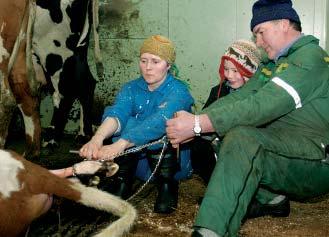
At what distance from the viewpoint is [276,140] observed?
2.53 meters

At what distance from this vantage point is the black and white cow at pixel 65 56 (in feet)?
18.9

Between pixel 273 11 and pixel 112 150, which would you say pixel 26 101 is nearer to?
pixel 112 150

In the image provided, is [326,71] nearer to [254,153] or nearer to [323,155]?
[323,155]

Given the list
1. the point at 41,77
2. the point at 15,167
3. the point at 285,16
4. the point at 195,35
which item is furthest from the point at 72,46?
the point at 15,167

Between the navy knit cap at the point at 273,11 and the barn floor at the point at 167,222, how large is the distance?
122cm

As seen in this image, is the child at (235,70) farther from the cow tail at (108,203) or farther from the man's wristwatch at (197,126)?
the cow tail at (108,203)

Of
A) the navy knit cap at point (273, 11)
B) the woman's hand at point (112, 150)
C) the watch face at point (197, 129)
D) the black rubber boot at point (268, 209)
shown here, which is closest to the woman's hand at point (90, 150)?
the woman's hand at point (112, 150)

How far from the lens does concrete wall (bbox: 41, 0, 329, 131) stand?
213 inches

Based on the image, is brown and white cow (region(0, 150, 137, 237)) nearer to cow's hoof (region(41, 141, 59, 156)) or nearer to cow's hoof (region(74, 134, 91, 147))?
cow's hoof (region(41, 141, 59, 156))

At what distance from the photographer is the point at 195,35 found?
5648 millimetres

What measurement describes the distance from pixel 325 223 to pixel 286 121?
0.73 meters

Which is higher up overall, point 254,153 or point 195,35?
point 195,35

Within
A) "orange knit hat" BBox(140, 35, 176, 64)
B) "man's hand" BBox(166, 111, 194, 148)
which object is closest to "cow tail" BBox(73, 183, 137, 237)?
"man's hand" BBox(166, 111, 194, 148)

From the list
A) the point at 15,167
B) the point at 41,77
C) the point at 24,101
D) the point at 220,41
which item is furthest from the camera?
the point at 41,77
